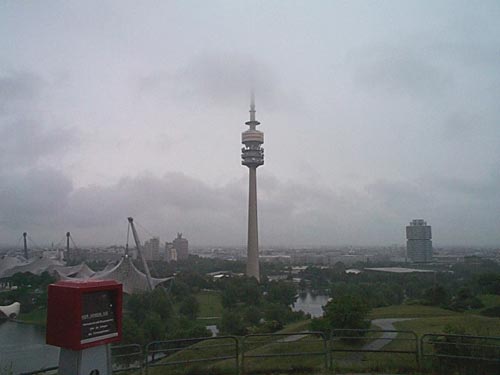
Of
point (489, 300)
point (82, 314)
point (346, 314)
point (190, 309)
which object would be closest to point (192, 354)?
point (346, 314)

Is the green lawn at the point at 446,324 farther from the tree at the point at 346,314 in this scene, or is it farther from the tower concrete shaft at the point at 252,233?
the tower concrete shaft at the point at 252,233

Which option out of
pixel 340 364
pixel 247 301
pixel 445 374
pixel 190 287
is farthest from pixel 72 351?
pixel 190 287

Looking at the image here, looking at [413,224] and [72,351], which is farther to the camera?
[413,224]

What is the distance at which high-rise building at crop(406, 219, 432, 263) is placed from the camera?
9412 centimetres

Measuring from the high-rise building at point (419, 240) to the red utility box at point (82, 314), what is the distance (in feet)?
314

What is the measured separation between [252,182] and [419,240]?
4668cm

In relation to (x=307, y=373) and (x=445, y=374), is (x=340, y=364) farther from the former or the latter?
(x=445, y=374)

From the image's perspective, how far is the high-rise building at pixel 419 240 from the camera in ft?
309

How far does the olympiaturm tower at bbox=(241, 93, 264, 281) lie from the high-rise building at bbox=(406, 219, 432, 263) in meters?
43.0

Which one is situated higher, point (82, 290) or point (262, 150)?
point (262, 150)

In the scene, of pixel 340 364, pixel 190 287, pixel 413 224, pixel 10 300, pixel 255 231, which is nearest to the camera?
pixel 340 364

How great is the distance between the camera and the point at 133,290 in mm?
50438

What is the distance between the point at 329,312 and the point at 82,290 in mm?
11976

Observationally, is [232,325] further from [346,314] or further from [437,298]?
[346,314]
